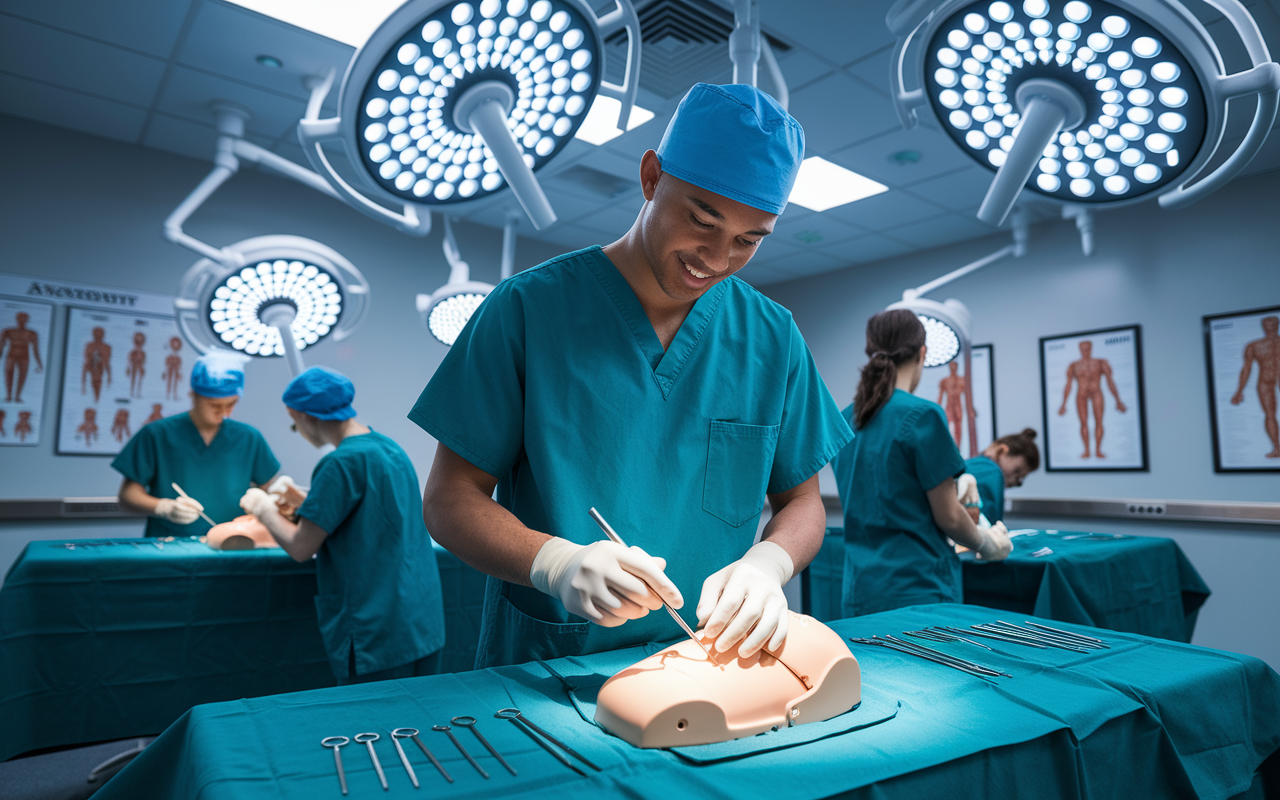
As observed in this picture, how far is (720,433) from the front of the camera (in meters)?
1.24

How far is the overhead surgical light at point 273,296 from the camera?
2.46 meters

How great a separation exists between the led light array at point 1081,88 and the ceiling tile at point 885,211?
10.8 ft

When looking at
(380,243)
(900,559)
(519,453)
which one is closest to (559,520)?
(519,453)

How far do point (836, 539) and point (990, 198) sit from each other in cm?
210

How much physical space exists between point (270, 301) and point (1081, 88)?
2.45 meters

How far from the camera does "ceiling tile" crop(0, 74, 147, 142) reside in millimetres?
3483

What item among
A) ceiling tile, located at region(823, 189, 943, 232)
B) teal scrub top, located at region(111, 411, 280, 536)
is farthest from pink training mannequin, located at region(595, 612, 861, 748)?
ceiling tile, located at region(823, 189, 943, 232)

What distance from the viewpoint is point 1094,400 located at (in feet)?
15.3

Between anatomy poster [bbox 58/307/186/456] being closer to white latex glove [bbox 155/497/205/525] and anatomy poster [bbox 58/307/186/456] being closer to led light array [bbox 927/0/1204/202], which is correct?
white latex glove [bbox 155/497/205/525]

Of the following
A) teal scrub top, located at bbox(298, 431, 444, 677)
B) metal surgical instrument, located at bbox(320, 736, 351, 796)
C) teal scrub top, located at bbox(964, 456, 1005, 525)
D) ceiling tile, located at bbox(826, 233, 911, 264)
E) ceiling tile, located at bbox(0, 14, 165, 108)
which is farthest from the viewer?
ceiling tile, located at bbox(826, 233, 911, 264)

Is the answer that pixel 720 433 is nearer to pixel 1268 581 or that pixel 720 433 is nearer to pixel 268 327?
pixel 268 327

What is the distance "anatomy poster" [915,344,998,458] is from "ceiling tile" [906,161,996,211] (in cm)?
114

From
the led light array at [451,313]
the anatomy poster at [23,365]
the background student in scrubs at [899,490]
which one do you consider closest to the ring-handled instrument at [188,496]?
the anatomy poster at [23,365]

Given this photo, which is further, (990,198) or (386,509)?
(386,509)
